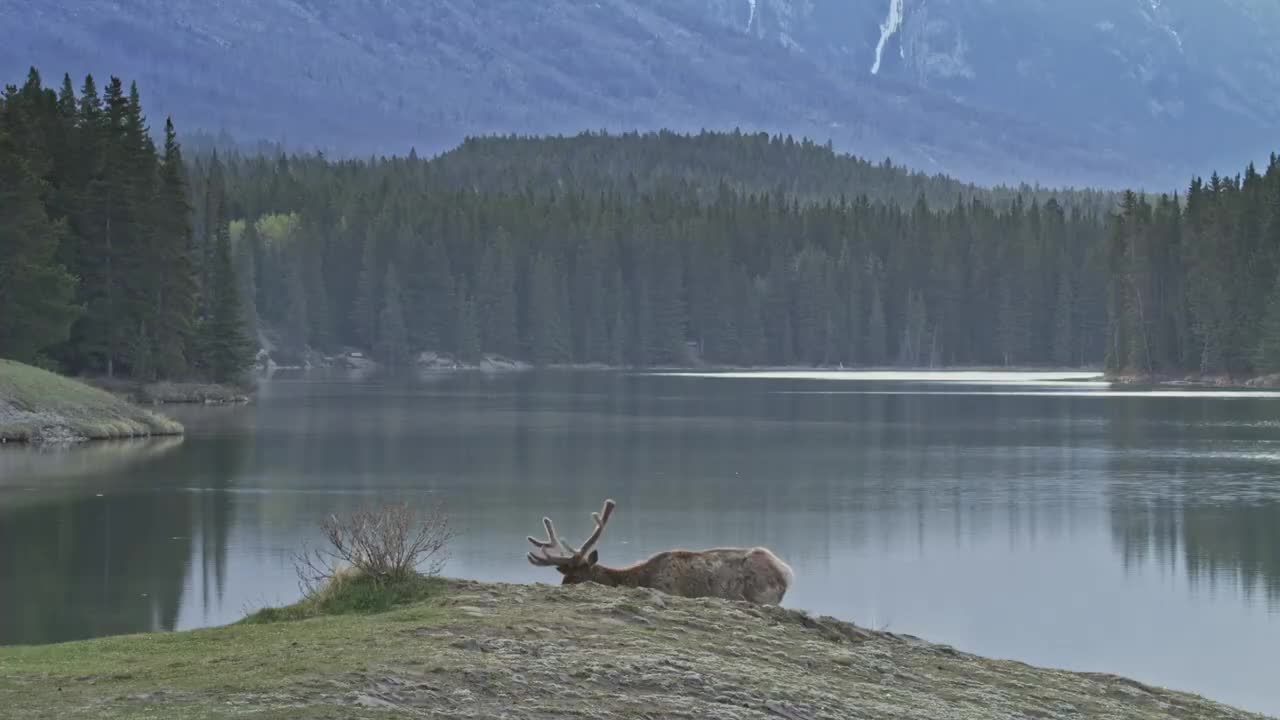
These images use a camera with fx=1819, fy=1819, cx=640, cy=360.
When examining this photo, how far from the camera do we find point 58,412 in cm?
5297

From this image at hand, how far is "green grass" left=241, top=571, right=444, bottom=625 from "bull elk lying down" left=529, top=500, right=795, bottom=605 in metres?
1.54

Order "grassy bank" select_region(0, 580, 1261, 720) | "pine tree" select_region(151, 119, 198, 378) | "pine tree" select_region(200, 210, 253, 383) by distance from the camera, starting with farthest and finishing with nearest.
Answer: "pine tree" select_region(200, 210, 253, 383)
"pine tree" select_region(151, 119, 198, 378)
"grassy bank" select_region(0, 580, 1261, 720)

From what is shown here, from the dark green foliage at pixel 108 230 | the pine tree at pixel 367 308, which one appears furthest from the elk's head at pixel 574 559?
the pine tree at pixel 367 308

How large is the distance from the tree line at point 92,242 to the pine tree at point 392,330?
84605 mm

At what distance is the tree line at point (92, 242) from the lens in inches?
2361

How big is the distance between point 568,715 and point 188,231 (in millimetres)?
65918

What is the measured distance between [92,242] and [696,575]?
57172 millimetres

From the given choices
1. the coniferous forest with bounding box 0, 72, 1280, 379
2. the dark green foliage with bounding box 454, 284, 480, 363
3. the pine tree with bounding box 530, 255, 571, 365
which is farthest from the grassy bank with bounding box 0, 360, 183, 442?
the pine tree with bounding box 530, 255, 571, 365

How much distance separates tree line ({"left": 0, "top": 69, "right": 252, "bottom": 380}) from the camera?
2361 inches

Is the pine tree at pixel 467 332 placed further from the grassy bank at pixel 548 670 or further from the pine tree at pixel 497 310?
the grassy bank at pixel 548 670

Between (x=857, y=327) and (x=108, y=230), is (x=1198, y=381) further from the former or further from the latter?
(x=108, y=230)

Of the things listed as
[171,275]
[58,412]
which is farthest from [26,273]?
[171,275]

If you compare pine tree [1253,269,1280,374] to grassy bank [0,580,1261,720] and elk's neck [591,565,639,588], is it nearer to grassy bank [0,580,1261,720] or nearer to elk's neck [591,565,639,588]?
elk's neck [591,565,639,588]

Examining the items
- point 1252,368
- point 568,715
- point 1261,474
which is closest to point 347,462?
point 1261,474
